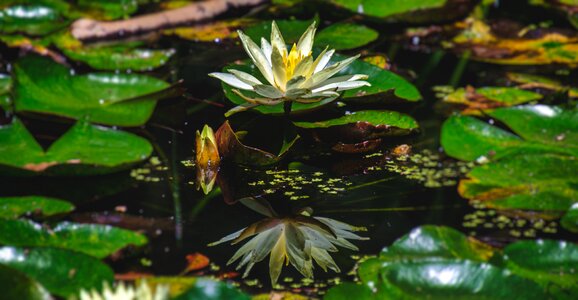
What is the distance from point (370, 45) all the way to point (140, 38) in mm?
1052

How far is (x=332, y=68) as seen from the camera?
7.00ft

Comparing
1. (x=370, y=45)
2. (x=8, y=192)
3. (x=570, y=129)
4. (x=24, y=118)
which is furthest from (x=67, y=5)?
(x=570, y=129)

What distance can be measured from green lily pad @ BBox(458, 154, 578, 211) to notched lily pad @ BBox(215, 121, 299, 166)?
1.77 feet

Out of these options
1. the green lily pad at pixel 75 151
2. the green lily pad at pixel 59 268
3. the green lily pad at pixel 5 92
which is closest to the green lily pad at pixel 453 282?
the green lily pad at pixel 59 268

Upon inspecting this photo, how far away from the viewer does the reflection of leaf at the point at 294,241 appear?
5.64 feet

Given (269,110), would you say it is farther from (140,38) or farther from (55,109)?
(140,38)

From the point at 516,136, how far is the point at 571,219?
1.76ft

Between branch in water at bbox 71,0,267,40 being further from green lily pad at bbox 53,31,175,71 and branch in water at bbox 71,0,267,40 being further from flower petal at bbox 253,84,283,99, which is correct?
flower petal at bbox 253,84,283,99

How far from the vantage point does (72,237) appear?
68.4 inches

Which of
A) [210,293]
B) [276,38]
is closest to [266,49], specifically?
[276,38]

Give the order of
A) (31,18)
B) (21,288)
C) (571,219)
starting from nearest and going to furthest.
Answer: (21,288) < (571,219) < (31,18)

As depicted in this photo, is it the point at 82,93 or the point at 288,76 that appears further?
the point at 82,93

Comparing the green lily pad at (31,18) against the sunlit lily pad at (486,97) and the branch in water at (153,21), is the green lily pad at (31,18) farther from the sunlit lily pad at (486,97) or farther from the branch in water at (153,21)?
the sunlit lily pad at (486,97)

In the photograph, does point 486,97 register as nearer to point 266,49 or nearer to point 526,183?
point 526,183
